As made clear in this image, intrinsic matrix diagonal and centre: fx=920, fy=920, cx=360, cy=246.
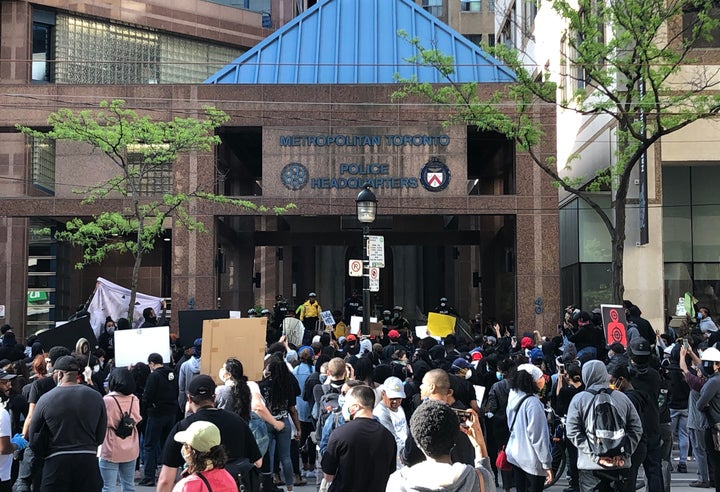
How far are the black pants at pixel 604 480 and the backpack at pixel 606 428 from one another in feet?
0.78

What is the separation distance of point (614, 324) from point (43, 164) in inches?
1112

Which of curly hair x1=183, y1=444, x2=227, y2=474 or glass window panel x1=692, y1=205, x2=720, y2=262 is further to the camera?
glass window panel x1=692, y1=205, x2=720, y2=262

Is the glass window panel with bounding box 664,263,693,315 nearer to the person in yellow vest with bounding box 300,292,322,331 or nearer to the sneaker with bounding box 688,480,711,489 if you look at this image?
the person in yellow vest with bounding box 300,292,322,331

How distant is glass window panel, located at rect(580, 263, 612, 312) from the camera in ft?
102

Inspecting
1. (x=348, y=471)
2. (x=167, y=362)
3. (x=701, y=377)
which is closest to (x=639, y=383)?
(x=701, y=377)

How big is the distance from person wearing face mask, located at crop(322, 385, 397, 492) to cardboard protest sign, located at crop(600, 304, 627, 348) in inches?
385

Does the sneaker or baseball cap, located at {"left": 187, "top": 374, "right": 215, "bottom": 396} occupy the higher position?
baseball cap, located at {"left": 187, "top": 374, "right": 215, "bottom": 396}

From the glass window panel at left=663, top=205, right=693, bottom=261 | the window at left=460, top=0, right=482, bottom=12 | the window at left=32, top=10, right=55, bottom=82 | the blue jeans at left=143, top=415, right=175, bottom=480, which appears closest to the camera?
the blue jeans at left=143, top=415, right=175, bottom=480

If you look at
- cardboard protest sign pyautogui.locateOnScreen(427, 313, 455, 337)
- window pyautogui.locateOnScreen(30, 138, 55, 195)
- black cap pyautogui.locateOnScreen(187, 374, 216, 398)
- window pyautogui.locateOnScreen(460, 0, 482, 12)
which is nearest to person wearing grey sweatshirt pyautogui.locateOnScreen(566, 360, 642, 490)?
black cap pyautogui.locateOnScreen(187, 374, 216, 398)

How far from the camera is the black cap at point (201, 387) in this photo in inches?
281

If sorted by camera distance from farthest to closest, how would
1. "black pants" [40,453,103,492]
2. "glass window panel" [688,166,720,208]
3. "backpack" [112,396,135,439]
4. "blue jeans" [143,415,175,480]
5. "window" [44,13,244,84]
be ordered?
"window" [44,13,244,84]
"glass window panel" [688,166,720,208]
"blue jeans" [143,415,175,480]
"backpack" [112,396,135,439]
"black pants" [40,453,103,492]

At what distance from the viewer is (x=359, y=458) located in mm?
7016

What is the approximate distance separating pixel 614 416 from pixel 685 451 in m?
6.57

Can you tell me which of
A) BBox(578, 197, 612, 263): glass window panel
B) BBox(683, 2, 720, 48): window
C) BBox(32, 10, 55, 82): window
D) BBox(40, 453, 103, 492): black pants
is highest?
BBox(32, 10, 55, 82): window
